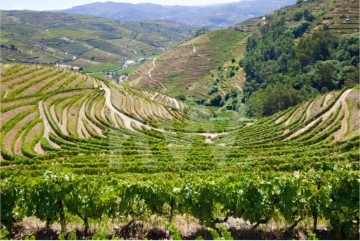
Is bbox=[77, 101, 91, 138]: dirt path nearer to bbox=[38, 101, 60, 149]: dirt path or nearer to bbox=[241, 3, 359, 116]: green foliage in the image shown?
bbox=[38, 101, 60, 149]: dirt path

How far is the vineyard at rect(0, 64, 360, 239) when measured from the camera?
43.1ft

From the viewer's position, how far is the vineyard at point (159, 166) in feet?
43.1

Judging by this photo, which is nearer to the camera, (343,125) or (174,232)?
(174,232)

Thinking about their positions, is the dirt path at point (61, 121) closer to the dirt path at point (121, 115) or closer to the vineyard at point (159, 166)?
the vineyard at point (159, 166)

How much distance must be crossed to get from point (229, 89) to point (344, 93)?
103 meters

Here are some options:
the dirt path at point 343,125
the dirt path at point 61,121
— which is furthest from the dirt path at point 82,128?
the dirt path at point 343,125

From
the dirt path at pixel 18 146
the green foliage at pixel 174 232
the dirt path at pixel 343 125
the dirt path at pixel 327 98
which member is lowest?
the dirt path at pixel 18 146

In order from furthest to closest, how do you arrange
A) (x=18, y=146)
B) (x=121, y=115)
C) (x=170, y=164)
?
(x=121, y=115) → (x=18, y=146) → (x=170, y=164)

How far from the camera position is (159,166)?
36.7 meters

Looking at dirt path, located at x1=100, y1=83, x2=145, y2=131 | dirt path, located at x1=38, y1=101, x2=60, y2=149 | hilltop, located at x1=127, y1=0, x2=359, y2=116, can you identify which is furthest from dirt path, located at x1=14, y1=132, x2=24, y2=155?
hilltop, located at x1=127, y1=0, x2=359, y2=116

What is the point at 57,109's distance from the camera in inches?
2589

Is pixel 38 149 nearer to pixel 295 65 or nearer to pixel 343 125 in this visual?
pixel 343 125

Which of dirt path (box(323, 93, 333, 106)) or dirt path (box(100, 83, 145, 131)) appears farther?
dirt path (box(323, 93, 333, 106))

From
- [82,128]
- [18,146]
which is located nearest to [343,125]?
[82,128]
